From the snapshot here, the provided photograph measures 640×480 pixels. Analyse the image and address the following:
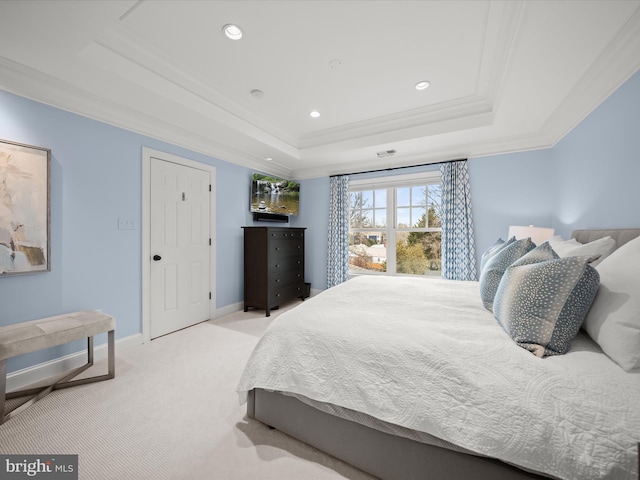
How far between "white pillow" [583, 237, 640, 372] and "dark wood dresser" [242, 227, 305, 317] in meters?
3.40

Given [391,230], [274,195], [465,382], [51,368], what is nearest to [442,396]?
[465,382]

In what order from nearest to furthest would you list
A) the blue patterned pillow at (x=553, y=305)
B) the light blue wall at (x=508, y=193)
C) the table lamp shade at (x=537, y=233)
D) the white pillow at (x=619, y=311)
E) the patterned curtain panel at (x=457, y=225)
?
the white pillow at (x=619, y=311) → the blue patterned pillow at (x=553, y=305) → the table lamp shade at (x=537, y=233) → the light blue wall at (x=508, y=193) → the patterned curtain panel at (x=457, y=225)

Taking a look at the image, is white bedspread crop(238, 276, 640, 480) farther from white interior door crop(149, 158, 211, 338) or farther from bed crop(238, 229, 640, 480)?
white interior door crop(149, 158, 211, 338)

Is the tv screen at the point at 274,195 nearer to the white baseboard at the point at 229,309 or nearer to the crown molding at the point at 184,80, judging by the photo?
the crown molding at the point at 184,80

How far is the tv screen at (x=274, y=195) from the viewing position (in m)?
4.27

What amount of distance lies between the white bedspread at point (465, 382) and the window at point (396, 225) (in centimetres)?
268

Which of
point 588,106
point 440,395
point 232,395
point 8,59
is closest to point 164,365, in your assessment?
point 232,395

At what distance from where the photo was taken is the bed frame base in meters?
1.02

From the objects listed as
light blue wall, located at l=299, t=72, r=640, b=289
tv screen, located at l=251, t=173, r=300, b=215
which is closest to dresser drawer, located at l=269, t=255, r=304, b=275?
light blue wall, located at l=299, t=72, r=640, b=289

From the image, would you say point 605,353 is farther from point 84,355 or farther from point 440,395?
point 84,355

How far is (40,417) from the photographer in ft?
5.47

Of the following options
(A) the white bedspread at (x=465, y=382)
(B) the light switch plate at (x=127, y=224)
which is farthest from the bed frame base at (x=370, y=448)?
(B) the light switch plate at (x=127, y=224)

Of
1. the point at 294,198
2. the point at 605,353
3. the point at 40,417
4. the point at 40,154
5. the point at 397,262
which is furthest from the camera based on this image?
the point at 294,198

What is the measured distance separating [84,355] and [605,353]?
143 inches
